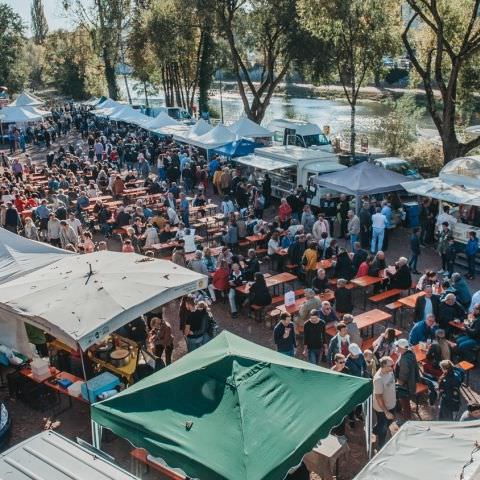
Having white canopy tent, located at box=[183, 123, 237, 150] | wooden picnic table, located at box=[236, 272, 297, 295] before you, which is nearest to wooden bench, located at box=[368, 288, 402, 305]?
wooden picnic table, located at box=[236, 272, 297, 295]

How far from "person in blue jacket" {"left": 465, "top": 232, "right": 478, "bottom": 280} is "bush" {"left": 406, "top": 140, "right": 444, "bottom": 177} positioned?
32.9ft

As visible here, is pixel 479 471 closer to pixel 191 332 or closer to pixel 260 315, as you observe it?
pixel 191 332

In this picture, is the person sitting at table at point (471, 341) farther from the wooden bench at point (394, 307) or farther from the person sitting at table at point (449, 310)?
the wooden bench at point (394, 307)

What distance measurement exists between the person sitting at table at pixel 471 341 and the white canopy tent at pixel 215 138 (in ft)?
46.1

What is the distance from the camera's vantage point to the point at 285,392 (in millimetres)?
5699

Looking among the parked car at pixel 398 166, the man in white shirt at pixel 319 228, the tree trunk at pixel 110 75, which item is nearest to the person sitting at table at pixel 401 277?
the man in white shirt at pixel 319 228

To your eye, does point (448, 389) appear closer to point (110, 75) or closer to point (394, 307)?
point (394, 307)

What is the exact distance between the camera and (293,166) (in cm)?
1803

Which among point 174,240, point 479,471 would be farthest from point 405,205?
point 479,471

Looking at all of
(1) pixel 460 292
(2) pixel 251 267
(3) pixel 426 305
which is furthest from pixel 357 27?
(3) pixel 426 305

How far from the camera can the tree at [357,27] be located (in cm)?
2188

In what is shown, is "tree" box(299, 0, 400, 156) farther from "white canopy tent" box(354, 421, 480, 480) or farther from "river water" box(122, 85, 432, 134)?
"white canopy tent" box(354, 421, 480, 480)

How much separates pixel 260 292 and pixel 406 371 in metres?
3.73

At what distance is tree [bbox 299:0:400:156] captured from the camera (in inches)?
861
